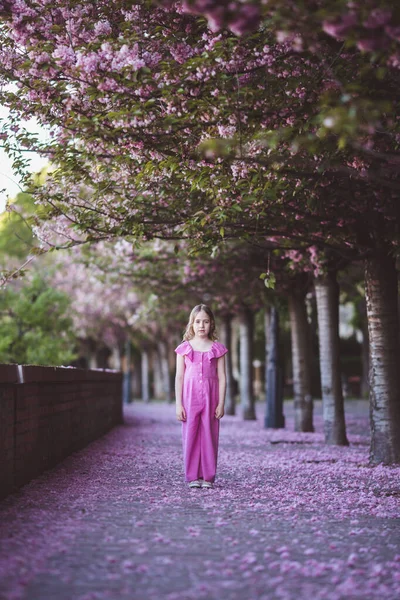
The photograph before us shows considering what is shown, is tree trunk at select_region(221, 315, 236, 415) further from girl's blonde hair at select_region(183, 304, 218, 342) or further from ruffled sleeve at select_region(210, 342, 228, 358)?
ruffled sleeve at select_region(210, 342, 228, 358)

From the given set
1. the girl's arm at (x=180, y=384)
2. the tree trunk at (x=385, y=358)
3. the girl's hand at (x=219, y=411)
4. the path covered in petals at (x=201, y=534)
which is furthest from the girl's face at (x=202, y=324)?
the tree trunk at (x=385, y=358)

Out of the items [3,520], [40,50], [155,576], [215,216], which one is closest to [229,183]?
[215,216]

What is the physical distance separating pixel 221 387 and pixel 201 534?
10.4ft

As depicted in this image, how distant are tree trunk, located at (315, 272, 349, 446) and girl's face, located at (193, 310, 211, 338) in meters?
7.23

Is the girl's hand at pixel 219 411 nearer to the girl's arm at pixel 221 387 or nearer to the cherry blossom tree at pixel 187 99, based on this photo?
the girl's arm at pixel 221 387

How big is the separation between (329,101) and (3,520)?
13.6 ft

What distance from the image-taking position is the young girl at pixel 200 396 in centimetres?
948

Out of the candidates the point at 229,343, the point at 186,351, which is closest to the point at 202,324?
the point at 186,351

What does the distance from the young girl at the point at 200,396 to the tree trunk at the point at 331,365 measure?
7.20m

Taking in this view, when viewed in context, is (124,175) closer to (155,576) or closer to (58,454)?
(58,454)

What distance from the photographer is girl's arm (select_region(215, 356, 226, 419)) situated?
954 centimetres

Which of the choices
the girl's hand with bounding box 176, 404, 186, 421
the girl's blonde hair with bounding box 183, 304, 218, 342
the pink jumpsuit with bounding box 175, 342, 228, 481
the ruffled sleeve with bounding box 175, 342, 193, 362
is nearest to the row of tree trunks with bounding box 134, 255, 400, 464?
the girl's blonde hair with bounding box 183, 304, 218, 342

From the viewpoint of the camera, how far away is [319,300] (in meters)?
17.0

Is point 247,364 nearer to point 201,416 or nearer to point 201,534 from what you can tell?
point 201,416
